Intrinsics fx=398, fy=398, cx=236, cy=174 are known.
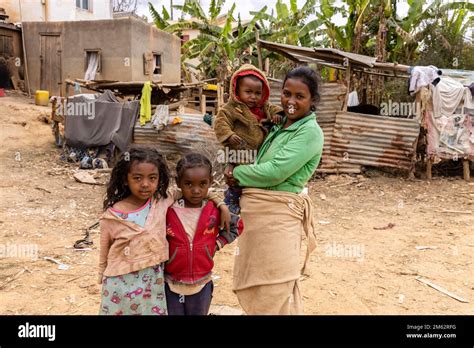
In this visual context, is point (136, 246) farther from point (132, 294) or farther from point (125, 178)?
point (125, 178)

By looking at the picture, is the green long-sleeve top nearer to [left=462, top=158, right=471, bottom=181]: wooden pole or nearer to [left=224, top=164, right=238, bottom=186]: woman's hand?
[left=224, top=164, right=238, bottom=186]: woman's hand

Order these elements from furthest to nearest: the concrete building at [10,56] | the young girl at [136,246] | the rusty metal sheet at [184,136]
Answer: the concrete building at [10,56] < the rusty metal sheet at [184,136] < the young girl at [136,246]

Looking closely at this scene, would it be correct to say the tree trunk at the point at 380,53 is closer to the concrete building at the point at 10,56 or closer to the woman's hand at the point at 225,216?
the woman's hand at the point at 225,216

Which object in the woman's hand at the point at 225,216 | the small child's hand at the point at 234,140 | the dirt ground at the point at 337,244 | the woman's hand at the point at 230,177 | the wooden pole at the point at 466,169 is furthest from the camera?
the wooden pole at the point at 466,169

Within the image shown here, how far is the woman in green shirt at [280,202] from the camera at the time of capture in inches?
78.7

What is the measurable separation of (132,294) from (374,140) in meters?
8.11

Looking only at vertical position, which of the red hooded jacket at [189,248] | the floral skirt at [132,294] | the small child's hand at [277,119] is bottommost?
the floral skirt at [132,294]

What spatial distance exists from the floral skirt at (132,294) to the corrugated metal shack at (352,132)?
7.55m

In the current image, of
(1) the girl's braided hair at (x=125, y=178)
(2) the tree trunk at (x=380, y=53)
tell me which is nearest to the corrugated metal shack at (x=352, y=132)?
(2) the tree trunk at (x=380, y=53)

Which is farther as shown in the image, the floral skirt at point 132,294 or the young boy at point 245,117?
the young boy at point 245,117

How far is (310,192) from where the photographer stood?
8172mm

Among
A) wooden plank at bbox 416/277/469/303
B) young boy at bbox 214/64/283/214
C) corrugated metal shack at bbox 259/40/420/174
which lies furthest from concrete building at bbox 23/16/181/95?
young boy at bbox 214/64/283/214

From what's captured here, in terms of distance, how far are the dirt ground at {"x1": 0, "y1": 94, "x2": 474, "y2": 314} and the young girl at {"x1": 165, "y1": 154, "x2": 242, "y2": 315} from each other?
1500 mm

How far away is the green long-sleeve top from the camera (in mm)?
1958
